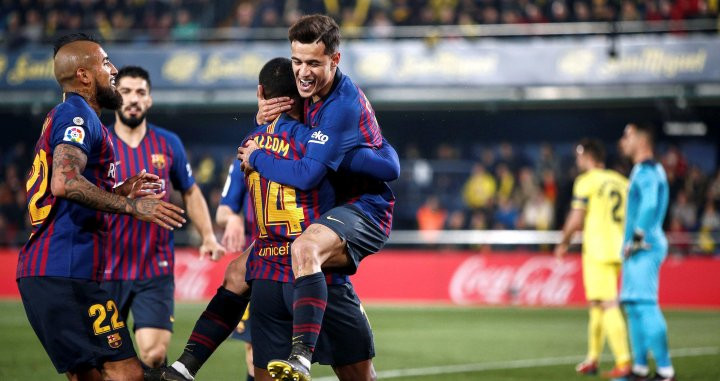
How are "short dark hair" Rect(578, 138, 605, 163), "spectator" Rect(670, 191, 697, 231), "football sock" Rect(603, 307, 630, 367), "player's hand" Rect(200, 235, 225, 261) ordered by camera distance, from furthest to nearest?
"spectator" Rect(670, 191, 697, 231) → "short dark hair" Rect(578, 138, 605, 163) → "football sock" Rect(603, 307, 630, 367) → "player's hand" Rect(200, 235, 225, 261)

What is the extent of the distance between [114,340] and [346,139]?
62.4 inches

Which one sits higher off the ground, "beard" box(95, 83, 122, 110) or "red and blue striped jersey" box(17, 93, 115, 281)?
"beard" box(95, 83, 122, 110)

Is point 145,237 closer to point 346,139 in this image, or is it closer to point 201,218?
point 201,218

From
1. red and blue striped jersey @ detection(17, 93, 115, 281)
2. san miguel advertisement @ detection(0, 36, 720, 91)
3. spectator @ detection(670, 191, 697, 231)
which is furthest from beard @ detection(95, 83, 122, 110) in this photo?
san miguel advertisement @ detection(0, 36, 720, 91)

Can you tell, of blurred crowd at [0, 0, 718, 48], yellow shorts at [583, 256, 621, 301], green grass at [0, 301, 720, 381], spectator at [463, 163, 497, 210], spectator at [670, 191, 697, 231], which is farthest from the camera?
blurred crowd at [0, 0, 718, 48]

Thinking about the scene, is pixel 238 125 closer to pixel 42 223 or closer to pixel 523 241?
pixel 523 241

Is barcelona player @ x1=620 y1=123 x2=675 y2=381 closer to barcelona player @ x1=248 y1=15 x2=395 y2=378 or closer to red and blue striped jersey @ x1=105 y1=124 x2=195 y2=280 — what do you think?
red and blue striped jersey @ x1=105 y1=124 x2=195 y2=280

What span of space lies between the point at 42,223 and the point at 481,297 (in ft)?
48.4

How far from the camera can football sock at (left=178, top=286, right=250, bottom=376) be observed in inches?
209

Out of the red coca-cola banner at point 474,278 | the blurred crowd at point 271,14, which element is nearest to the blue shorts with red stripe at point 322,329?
the red coca-cola banner at point 474,278

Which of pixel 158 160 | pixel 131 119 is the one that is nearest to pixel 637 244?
pixel 158 160

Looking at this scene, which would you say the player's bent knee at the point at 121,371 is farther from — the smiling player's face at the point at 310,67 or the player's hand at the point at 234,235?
the player's hand at the point at 234,235

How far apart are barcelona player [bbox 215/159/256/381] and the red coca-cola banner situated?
440 inches

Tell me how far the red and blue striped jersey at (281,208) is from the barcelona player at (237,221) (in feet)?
6.06
